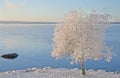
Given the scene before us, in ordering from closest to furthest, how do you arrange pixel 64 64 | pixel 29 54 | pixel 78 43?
pixel 78 43 < pixel 64 64 < pixel 29 54

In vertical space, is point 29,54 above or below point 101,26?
below

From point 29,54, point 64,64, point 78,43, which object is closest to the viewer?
point 78,43

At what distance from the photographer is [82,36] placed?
43.3 m

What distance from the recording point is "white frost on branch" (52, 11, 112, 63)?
43250mm

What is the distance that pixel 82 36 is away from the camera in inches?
A: 1706

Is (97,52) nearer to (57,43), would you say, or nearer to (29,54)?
(57,43)

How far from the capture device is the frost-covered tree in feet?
142

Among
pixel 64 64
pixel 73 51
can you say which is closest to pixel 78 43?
pixel 73 51

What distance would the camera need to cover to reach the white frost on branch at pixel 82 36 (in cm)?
4325

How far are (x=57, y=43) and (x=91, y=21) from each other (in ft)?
17.6

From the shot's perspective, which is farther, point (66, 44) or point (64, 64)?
point (64, 64)

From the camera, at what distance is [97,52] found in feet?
143

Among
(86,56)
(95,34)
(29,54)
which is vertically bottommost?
(29,54)

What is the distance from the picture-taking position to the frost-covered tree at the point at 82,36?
4325 cm
